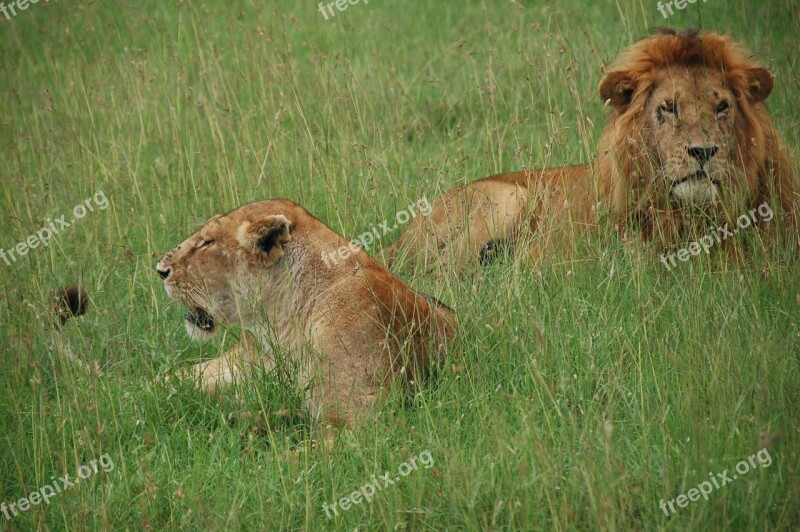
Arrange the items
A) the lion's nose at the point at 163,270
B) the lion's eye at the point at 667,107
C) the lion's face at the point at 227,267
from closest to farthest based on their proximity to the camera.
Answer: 1. the lion's face at the point at 227,267
2. the lion's nose at the point at 163,270
3. the lion's eye at the point at 667,107

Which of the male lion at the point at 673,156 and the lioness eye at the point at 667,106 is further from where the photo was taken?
the lioness eye at the point at 667,106

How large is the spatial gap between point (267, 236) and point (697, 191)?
2.16 m

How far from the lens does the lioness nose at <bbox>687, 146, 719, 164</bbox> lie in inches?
204

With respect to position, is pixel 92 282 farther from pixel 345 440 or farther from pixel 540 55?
pixel 540 55

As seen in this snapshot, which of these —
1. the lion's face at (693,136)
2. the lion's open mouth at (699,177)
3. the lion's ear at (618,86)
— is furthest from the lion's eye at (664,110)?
the lion's open mouth at (699,177)

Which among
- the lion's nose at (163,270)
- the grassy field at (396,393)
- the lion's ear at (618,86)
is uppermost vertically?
the lion's nose at (163,270)

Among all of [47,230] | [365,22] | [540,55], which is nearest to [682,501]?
[47,230]

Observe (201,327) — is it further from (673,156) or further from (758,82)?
(758,82)

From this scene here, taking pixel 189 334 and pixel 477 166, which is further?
pixel 477 166

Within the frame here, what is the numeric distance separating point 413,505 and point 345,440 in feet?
1.83

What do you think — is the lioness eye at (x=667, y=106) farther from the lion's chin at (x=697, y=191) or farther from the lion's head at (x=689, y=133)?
the lion's chin at (x=697, y=191)

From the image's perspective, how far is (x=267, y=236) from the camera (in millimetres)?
4574

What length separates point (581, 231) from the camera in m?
5.58

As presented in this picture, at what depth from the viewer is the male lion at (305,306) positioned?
432 centimetres
